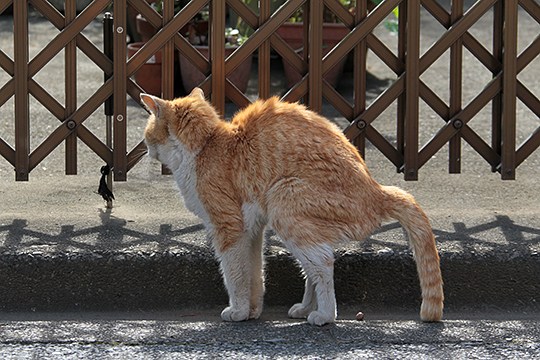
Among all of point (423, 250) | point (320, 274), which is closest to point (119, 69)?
point (320, 274)

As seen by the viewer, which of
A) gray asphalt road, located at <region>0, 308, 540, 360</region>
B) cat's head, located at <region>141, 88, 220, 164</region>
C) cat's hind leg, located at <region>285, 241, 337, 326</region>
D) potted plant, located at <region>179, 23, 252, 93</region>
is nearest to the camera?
gray asphalt road, located at <region>0, 308, 540, 360</region>

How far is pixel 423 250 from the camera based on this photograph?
457cm

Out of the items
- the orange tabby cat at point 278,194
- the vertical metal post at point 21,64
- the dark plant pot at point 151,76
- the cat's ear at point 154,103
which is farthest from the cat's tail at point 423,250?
the dark plant pot at point 151,76

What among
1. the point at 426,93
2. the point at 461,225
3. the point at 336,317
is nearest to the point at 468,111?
the point at 426,93

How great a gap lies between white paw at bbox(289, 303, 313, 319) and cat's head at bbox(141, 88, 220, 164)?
80cm

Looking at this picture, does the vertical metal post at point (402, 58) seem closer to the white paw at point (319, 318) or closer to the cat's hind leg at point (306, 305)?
the cat's hind leg at point (306, 305)

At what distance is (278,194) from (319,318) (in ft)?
1.72

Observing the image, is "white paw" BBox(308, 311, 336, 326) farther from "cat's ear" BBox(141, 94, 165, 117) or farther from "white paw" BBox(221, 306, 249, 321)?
"cat's ear" BBox(141, 94, 165, 117)

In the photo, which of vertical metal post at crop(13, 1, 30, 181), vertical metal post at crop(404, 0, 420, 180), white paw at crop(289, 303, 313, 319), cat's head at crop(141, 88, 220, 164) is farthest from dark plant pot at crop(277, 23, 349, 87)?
white paw at crop(289, 303, 313, 319)

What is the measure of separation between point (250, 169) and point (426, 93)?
1.33 meters

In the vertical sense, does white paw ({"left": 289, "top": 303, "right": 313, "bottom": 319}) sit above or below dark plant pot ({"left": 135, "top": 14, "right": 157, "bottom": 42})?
below

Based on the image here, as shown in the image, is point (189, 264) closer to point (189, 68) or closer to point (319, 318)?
point (319, 318)

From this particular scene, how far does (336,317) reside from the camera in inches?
190

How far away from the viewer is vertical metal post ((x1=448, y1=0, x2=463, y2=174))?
5.58 m
